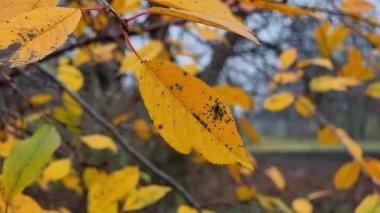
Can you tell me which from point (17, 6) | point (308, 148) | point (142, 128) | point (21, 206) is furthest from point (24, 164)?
point (308, 148)

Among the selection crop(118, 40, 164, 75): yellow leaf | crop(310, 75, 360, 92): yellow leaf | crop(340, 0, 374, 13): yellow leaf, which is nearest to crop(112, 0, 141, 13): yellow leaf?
crop(118, 40, 164, 75): yellow leaf

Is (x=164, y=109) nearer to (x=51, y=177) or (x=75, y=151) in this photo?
(x=51, y=177)

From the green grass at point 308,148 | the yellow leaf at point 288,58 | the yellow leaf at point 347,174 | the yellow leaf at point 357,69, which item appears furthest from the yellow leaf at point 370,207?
the green grass at point 308,148

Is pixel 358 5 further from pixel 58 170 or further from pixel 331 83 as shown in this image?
pixel 58 170

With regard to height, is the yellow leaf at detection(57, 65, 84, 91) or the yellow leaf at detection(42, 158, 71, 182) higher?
the yellow leaf at detection(57, 65, 84, 91)

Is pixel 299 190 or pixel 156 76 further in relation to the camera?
pixel 299 190

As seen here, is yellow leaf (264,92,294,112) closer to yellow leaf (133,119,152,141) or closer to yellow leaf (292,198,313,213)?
yellow leaf (292,198,313,213)

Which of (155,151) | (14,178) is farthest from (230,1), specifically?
(155,151)

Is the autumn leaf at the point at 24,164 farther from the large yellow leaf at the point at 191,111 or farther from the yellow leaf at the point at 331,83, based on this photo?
the yellow leaf at the point at 331,83
